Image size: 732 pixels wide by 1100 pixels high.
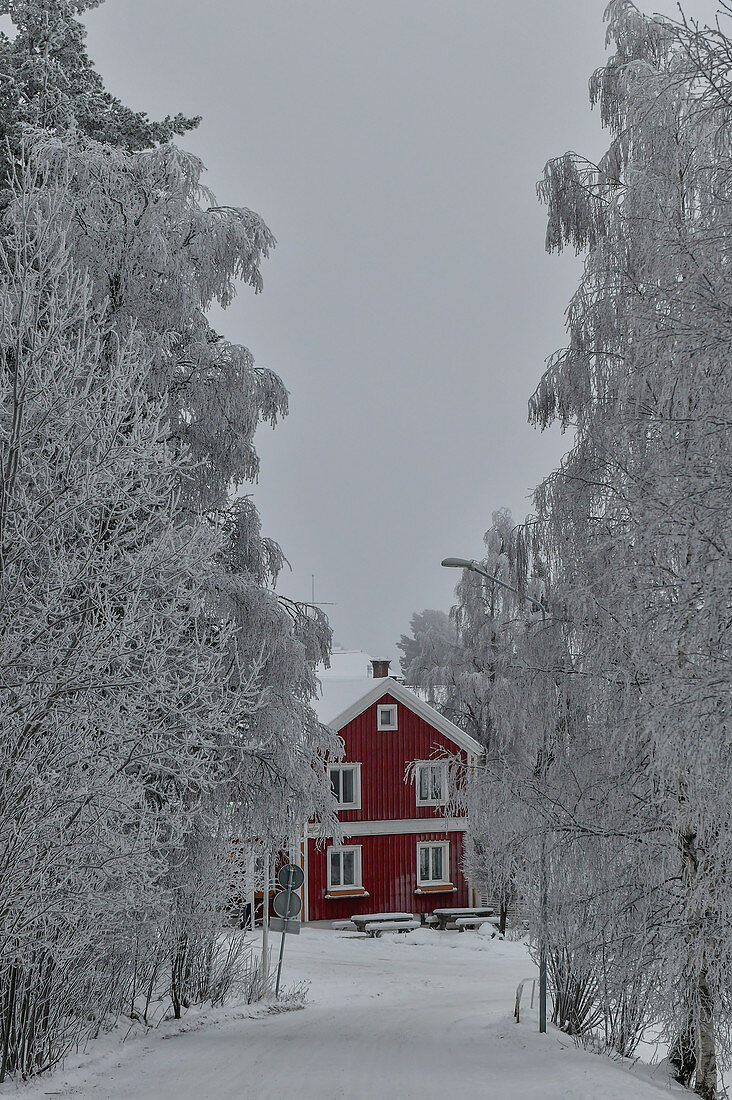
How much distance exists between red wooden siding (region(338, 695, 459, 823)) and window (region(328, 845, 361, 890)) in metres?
1.03

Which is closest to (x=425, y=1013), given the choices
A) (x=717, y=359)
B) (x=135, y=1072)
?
(x=135, y=1072)

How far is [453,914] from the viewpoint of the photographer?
33.0 m

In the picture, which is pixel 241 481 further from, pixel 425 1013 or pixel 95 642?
pixel 425 1013

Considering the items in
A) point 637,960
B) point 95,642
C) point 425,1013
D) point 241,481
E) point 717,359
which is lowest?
point 425,1013

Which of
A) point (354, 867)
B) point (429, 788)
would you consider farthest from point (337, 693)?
point (354, 867)

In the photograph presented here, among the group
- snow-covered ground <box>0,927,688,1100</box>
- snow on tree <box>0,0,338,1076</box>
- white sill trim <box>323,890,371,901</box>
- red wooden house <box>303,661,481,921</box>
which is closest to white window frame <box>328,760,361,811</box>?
red wooden house <box>303,661,481,921</box>

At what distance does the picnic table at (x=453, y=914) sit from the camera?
32969 millimetres

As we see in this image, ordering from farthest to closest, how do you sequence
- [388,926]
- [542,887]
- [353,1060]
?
[388,926] → [353,1060] → [542,887]

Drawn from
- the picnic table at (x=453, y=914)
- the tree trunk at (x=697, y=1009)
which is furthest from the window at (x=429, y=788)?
the tree trunk at (x=697, y=1009)

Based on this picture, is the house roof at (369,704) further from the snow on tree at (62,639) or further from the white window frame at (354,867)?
the snow on tree at (62,639)

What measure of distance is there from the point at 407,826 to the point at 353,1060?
2275 cm

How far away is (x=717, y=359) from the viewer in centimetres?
529

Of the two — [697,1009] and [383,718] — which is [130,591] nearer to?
[697,1009]

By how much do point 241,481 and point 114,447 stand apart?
645 centimetres
